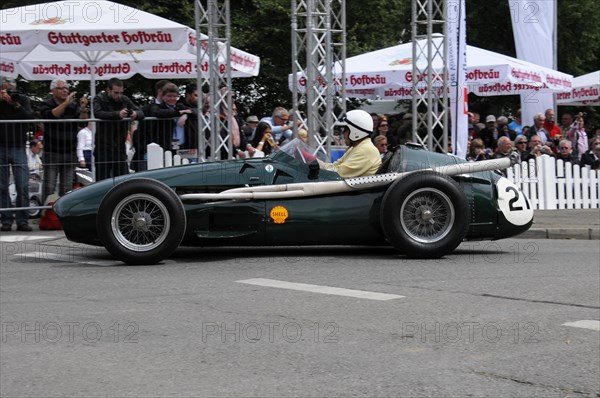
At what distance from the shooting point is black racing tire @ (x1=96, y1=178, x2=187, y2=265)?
10141 mm

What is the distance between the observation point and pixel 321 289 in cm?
876

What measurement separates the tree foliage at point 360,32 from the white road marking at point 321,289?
22.0 meters

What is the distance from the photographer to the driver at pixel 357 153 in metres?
10.8

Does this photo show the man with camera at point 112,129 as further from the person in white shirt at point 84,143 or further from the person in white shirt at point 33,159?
the person in white shirt at point 33,159

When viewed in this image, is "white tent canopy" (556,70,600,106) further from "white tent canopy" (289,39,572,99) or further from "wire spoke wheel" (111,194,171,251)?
"wire spoke wheel" (111,194,171,251)

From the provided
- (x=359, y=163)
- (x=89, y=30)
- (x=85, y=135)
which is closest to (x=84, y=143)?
(x=85, y=135)

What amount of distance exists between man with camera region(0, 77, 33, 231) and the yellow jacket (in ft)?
15.6

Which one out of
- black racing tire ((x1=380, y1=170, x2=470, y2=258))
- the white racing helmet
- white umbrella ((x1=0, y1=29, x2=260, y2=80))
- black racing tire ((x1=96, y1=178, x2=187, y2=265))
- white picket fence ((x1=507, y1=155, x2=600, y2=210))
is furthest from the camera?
white umbrella ((x1=0, y1=29, x2=260, y2=80))

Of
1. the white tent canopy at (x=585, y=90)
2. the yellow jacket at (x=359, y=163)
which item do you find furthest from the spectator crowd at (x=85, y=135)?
the white tent canopy at (x=585, y=90)

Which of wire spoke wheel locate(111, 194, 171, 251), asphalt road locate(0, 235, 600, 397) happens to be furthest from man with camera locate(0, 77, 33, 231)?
wire spoke wheel locate(111, 194, 171, 251)

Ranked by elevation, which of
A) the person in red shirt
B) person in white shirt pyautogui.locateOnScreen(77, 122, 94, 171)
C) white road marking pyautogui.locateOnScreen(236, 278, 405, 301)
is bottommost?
white road marking pyautogui.locateOnScreen(236, 278, 405, 301)

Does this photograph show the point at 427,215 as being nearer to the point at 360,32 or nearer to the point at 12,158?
the point at 12,158

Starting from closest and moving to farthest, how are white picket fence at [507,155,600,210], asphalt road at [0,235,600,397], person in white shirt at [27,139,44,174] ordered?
asphalt road at [0,235,600,397]
person in white shirt at [27,139,44,174]
white picket fence at [507,155,600,210]

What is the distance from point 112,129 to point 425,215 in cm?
541
